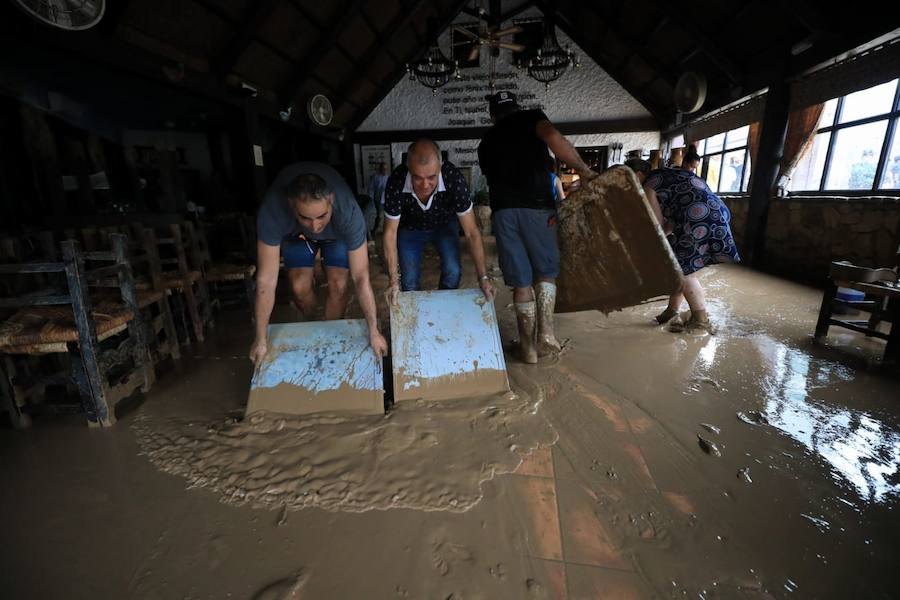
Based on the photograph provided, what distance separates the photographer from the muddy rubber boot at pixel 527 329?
7.55 ft

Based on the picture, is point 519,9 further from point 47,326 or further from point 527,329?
point 47,326

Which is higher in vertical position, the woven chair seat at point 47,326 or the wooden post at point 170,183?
the wooden post at point 170,183

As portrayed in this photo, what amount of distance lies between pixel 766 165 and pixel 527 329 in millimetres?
4926

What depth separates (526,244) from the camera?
2.28 m

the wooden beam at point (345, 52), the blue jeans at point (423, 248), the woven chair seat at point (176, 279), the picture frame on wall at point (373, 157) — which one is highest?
the wooden beam at point (345, 52)

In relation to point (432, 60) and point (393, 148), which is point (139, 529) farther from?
point (393, 148)

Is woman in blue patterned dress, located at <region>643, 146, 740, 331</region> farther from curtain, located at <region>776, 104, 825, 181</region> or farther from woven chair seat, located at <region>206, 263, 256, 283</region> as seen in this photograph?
curtain, located at <region>776, 104, 825, 181</region>

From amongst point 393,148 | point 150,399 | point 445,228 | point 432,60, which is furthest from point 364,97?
point 150,399

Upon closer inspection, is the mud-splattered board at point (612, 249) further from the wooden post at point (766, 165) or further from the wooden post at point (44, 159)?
the wooden post at point (766, 165)

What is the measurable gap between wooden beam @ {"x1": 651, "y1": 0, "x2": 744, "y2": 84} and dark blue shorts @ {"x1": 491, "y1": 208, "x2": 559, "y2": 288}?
517cm

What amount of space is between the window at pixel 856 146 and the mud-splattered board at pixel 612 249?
3934 mm

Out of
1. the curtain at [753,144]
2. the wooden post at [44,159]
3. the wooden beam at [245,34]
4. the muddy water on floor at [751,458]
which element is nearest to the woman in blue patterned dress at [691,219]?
the muddy water on floor at [751,458]

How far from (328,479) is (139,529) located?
1.77ft

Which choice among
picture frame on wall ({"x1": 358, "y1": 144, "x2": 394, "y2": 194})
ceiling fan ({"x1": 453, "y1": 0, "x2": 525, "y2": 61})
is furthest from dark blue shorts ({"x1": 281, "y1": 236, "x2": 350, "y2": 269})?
picture frame on wall ({"x1": 358, "y1": 144, "x2": 394, "y2": 194})
